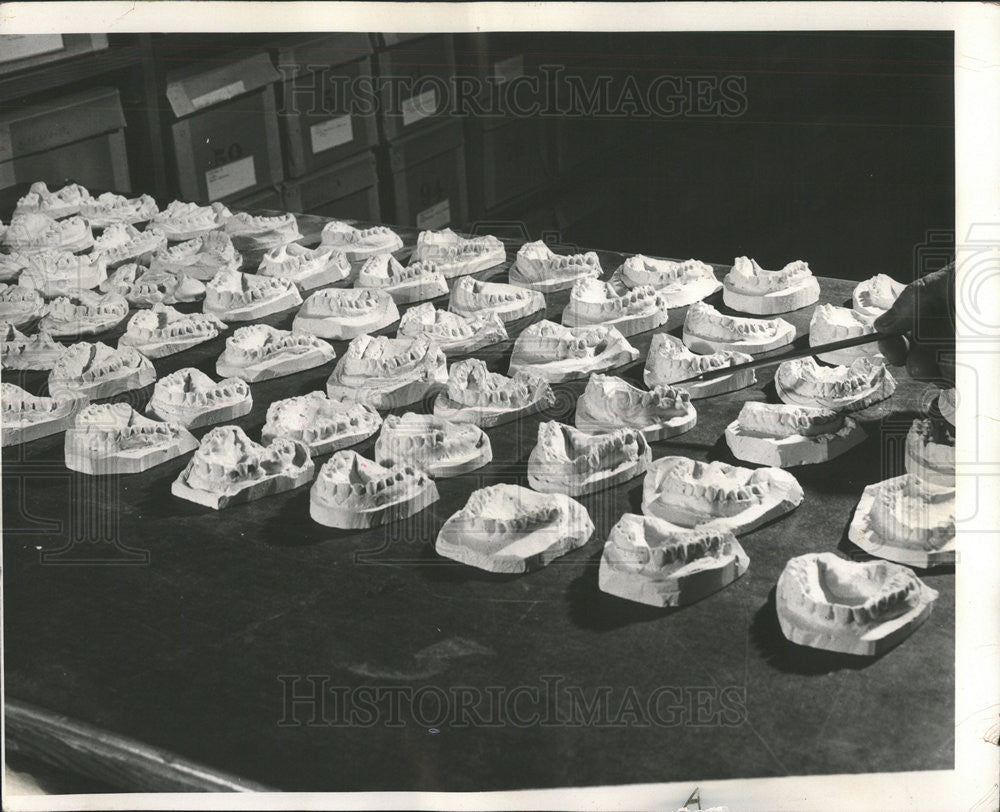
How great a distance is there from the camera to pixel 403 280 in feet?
12.8

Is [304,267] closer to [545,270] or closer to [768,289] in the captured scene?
[545,270]

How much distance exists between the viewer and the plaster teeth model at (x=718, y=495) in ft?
8.70

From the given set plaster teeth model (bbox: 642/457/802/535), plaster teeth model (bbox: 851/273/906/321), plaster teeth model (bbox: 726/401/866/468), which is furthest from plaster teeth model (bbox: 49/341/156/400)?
plaster teeth model (bbox: 851/273/906/321)

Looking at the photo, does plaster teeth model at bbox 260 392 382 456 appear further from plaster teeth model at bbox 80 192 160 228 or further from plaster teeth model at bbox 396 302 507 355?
plaster teeth model at bbox 80 192 160 228

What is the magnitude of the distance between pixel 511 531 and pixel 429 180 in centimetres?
289

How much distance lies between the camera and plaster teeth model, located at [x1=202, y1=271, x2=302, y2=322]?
3.76 metres

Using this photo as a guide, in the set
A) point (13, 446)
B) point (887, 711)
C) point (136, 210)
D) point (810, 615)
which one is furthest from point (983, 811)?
point (136, 210)

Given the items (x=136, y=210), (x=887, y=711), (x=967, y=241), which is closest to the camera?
(x=887, y=711)

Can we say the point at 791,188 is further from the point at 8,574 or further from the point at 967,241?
the point at 8,574

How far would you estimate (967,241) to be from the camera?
278cm

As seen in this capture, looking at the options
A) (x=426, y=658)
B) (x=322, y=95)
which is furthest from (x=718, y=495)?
(x=322, y=95)

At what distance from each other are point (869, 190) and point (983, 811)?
4.31 meters

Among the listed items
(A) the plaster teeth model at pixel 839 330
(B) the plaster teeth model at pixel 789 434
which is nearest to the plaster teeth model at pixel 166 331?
(B) the plaster teeth model at pixel 789 434

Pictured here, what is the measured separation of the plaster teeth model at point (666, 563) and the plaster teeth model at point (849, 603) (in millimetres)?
118
